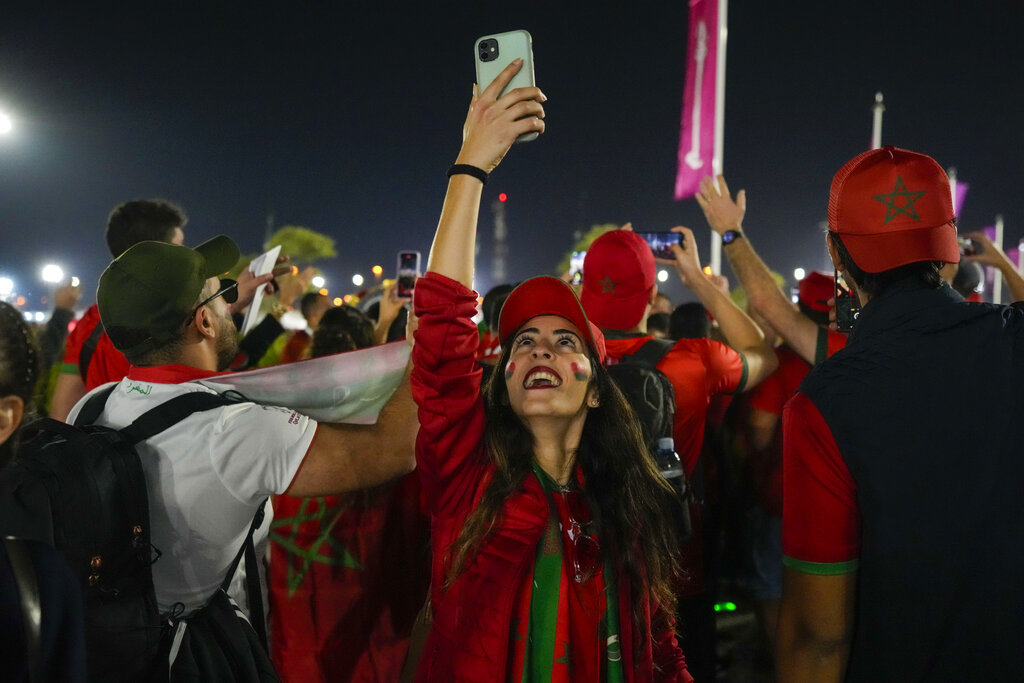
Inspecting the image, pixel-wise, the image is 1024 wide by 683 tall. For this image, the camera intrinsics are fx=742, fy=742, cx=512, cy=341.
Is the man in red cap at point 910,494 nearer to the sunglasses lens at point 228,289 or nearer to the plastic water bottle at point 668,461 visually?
the plastic water bottle at point 668,461

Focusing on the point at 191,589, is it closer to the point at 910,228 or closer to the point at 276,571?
the point at 276,571

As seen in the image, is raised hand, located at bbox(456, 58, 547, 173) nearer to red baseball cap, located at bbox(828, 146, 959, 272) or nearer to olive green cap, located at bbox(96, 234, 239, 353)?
red baseball cap, located at bbox(828, 146, 959, 272)

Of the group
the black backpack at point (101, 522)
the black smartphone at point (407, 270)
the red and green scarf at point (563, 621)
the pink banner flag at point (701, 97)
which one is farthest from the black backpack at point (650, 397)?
the pink banner flag at point (701, 97)

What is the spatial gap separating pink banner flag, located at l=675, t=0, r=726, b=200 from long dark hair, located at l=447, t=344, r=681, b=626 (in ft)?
40.3

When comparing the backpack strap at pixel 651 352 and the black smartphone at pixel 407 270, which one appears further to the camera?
the black smartphone at pixel 407 270

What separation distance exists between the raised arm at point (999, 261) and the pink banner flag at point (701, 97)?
34.1 feet

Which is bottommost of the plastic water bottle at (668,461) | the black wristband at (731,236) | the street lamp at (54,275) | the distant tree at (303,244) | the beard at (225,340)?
the plastic water bottle at (668,461)

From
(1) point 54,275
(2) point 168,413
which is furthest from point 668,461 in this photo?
(1) point 54,275

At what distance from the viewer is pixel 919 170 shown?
2.07 meters

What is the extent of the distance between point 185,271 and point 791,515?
202cm

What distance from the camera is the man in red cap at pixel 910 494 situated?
1885mm

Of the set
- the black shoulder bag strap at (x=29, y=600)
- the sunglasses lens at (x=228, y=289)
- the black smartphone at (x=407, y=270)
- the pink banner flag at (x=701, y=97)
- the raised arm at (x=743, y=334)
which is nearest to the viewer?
the black shoulder bag strap at (x=29, y=600)

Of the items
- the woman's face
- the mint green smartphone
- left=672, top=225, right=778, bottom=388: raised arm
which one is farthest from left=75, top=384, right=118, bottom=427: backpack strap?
left=672, top=225, right=778, bottom=388: raised arm

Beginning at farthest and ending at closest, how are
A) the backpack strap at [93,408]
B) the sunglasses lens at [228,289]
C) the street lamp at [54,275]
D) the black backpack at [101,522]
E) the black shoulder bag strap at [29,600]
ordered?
the street lamp at [54,275] < the sunglasses lens at [228,289] < the backpack strap at [93,408] < the black backpack at [101,522] < the black shoulder bag strap at [29,600]
